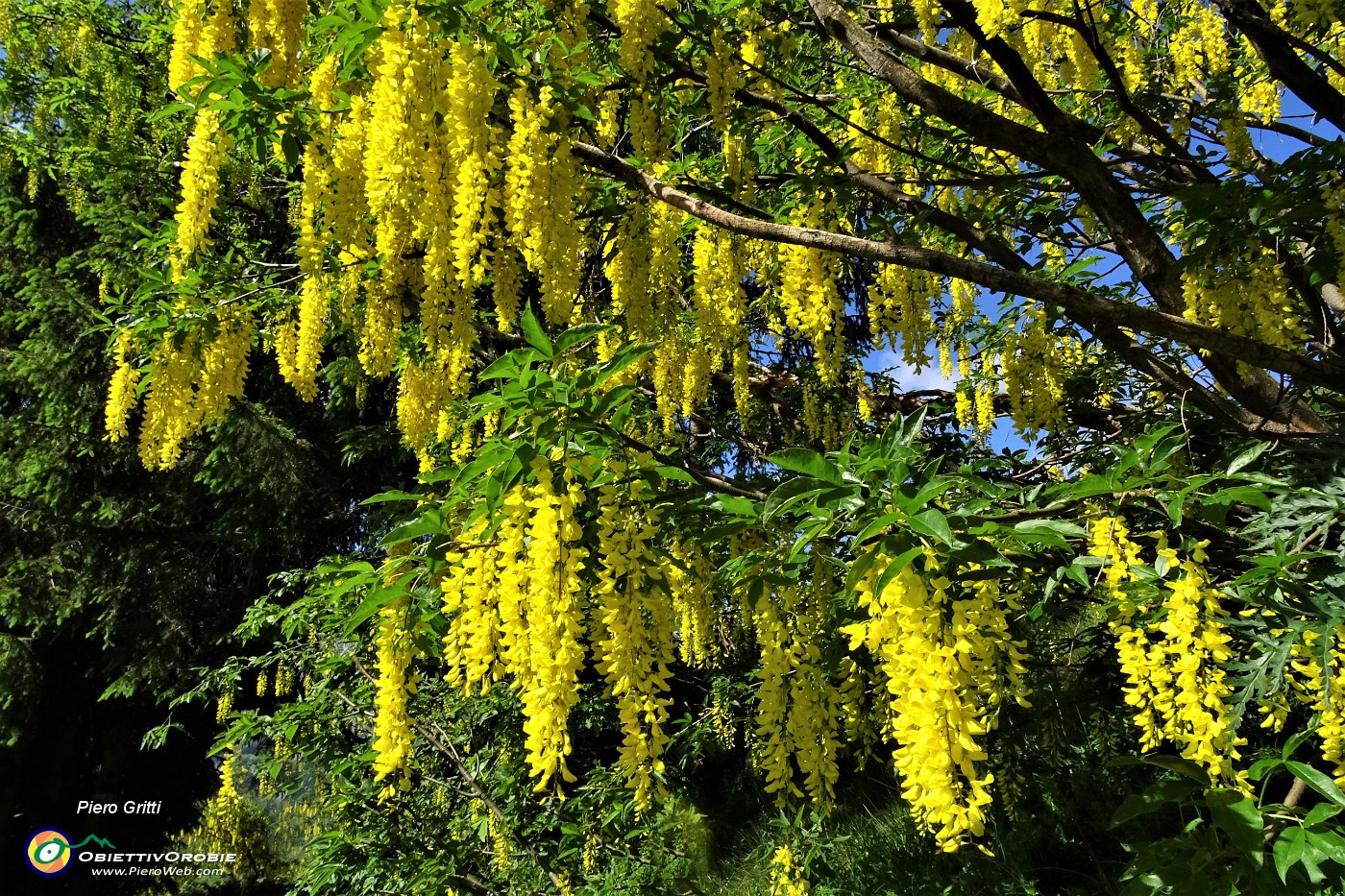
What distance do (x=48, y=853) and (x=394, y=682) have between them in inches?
358

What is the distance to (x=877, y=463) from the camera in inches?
59.6

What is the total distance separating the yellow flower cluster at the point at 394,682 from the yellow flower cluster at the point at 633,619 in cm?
67

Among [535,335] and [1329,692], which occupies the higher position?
[535,335]

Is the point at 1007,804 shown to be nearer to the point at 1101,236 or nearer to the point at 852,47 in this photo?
the point at 1101,236

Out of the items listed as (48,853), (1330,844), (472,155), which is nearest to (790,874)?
(1330,844)

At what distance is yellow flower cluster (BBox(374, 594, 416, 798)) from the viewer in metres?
2.20

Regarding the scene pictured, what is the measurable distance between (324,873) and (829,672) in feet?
9.48

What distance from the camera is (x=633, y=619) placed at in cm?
186

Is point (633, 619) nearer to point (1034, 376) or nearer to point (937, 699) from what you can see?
point (937, 699)

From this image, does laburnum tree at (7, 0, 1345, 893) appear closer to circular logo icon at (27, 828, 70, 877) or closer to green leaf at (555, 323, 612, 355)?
green leaf at (555, 323, 612, 355)

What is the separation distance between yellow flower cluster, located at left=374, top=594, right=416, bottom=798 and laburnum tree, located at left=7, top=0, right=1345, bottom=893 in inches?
0.5

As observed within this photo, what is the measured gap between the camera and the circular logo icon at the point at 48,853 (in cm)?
797

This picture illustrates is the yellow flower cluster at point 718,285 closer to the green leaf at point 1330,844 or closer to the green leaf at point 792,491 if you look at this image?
the green leaf at point 792,491

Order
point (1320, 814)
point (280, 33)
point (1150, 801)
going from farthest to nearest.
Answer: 1. point (280, 33)
2. point (1150, 801)
3. point (1320, 814)
